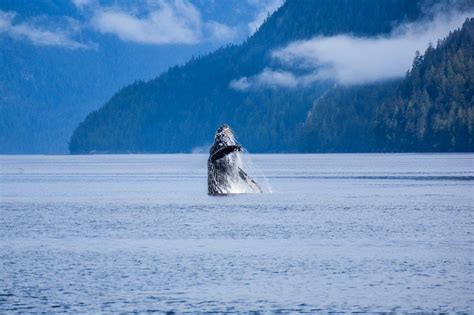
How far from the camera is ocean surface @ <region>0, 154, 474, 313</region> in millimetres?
43500

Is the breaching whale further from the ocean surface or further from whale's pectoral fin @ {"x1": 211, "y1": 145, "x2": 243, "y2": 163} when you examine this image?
the ocean surface

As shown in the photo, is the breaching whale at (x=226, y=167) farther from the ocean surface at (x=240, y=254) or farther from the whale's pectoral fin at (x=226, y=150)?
the ocean surface at (x=240, y=254)

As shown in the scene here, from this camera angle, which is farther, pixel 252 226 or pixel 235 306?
pixel 252 226

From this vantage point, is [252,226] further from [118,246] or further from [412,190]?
[412,190]

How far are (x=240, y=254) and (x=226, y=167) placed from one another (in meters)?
45.3

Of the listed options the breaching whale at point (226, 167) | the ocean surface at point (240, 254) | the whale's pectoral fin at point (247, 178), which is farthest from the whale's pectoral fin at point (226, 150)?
the whale's pectoral fin at point (247, 178)

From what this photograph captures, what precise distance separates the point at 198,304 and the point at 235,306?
4.78 ft

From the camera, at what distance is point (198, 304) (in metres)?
42.4

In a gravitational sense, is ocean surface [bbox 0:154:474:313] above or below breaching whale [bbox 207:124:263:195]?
below

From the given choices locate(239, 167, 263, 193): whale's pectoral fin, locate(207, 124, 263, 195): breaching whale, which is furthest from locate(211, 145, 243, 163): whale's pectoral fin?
locate(239, 167, 263, 193): whale's pectoral fin

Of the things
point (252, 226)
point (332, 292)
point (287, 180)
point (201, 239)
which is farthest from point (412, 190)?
point (332, 292)

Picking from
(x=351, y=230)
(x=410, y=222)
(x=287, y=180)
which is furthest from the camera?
(x=287, y=180)

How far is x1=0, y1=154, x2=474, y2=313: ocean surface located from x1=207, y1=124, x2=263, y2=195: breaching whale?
6.32 feet

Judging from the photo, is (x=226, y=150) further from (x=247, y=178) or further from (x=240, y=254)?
(x=240, y=254)
